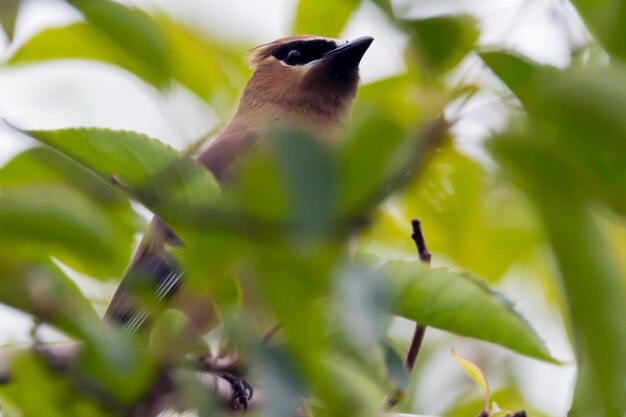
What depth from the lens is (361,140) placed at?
3.22 ft

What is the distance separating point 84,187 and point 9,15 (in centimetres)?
28

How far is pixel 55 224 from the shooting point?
122cm

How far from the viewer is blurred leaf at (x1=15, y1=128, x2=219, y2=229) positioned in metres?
1.19

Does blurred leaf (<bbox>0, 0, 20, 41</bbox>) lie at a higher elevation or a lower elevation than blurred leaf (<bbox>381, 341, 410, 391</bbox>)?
higher

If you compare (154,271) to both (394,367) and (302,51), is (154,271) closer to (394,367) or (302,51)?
(302,51)

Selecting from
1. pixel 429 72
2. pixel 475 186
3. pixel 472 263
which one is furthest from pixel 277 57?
pixel 429 72

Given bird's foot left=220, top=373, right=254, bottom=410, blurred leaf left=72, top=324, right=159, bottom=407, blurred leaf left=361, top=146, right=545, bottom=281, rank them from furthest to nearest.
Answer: bird's foot left=220, top=373, right=254, bottom=410 < blurred leaf left=361, top=146, right=545, bottom=281 < blurred leaf left=72, top=324, right=159, bottom=407

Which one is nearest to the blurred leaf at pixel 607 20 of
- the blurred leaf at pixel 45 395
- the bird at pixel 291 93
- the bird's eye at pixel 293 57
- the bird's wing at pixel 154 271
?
the bird's wing at pixel 154 271

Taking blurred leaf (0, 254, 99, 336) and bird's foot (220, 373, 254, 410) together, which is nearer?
blurred leaf (0, 254, 99, 336)

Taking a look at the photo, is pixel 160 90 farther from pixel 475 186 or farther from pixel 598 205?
pixel 475 186

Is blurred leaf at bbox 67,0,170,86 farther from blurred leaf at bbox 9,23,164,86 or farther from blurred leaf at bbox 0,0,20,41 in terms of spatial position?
blurred leaf at bbox 9,23,164,86

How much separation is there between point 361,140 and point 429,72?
0.16 meters

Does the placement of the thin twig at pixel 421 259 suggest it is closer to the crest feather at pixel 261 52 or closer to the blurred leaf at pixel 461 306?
the blurred leaf at pixel 461 306

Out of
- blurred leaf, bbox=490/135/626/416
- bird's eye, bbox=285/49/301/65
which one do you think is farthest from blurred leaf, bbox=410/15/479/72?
bird's eye, bbox=285/49/301/65
